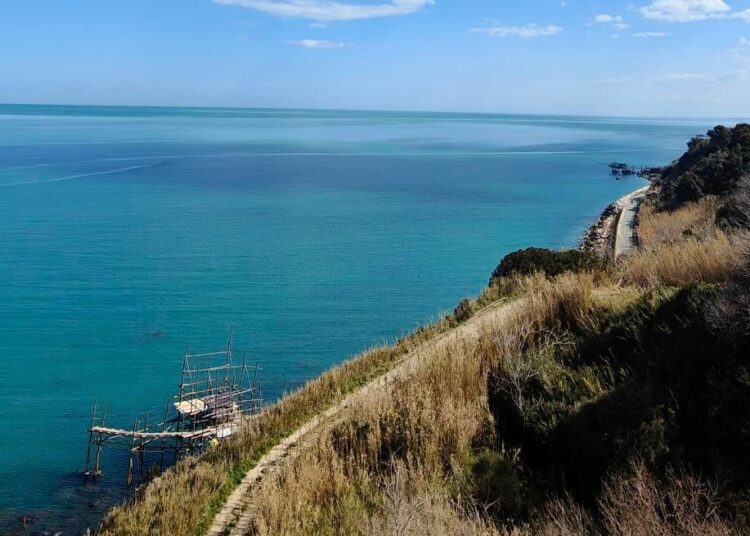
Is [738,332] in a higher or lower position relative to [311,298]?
higher

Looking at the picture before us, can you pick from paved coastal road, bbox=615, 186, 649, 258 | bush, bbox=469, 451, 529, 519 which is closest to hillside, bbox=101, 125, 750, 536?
bush, bbox=469, 451, 529, 519

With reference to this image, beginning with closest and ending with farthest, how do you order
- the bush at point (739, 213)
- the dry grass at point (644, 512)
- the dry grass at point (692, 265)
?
the dry grass at point (644, 512)
the dry grass at point (692, 265)
the bush at point (739, 213)

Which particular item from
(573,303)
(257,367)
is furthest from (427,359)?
(257,367)

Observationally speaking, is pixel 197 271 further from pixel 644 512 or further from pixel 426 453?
pixel 644 512

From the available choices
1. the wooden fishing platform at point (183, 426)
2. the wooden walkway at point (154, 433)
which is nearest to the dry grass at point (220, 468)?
the wooden fishing platform at point (183, 426)

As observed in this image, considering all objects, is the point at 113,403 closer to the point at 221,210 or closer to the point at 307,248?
the point at 307,248

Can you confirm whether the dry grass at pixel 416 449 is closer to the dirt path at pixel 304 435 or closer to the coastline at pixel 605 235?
the dirt path at pixel 304 435
